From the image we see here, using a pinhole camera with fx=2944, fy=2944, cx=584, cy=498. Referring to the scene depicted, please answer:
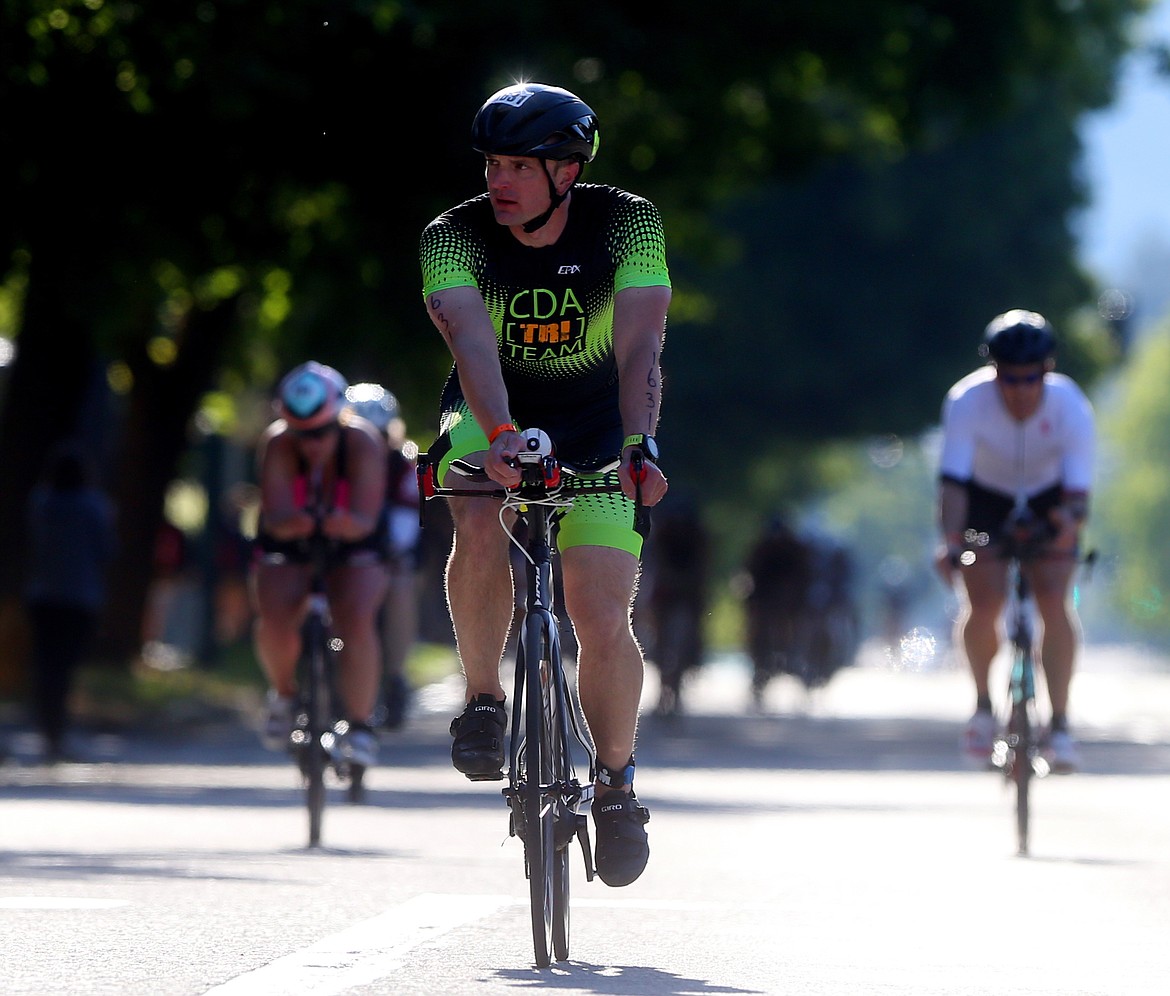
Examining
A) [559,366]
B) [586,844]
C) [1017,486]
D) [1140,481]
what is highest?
[1140,481]

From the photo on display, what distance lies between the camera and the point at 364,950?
288 inches

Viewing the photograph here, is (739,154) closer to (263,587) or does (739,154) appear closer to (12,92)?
(12,92)

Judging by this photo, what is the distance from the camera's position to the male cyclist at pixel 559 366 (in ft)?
24.1

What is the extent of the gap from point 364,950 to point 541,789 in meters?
0.61

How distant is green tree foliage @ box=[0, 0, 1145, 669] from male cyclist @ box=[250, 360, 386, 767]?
748 centimetres

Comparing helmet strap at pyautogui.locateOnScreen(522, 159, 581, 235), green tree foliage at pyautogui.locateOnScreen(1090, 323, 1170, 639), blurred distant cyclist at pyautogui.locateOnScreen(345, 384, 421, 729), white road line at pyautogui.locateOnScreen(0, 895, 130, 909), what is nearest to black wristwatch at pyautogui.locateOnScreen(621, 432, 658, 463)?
helmet strap at pyautogui.locateOnScreen(522, 159, 581, 235)

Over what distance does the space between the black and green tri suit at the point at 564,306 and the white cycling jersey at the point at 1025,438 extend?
4.32 meters

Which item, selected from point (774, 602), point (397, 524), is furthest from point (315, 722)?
point (774, 602)

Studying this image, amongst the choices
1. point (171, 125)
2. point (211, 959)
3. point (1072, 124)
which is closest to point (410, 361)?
point (171, 125)

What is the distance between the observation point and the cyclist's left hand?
23.3 ft

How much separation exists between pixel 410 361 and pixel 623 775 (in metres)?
16.1

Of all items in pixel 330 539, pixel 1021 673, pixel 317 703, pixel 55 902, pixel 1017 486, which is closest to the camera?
pixel 55 902

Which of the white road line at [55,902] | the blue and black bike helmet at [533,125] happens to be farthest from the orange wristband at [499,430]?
the white road line at [55,902]

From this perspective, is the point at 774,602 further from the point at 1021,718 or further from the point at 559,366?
the point at 559,366
